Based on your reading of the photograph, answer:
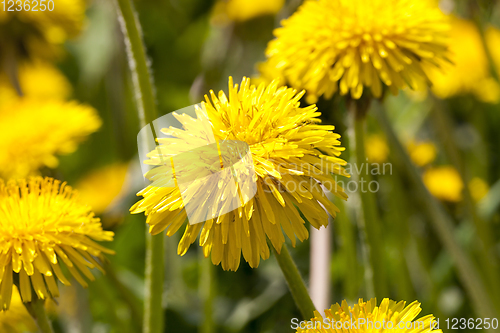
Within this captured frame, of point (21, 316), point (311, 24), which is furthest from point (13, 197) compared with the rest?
point (311, 24)

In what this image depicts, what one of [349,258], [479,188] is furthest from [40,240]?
[479,188]

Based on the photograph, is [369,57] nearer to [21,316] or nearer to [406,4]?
[406,4]

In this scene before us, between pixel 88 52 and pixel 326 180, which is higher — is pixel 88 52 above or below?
above

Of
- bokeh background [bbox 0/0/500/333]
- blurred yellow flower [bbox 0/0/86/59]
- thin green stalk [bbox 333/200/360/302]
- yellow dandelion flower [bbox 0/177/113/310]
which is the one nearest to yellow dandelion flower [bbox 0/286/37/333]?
bokeh background [bbox 0/0/500/333]

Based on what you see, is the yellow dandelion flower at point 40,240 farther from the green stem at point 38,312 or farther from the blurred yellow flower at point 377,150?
the blurred yellow flower at point 377,150

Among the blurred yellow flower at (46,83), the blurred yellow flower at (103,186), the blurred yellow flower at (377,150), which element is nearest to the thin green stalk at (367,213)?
the blurred yellow flower at (377,150)

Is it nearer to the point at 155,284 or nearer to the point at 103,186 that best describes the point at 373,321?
the point at 155,284
